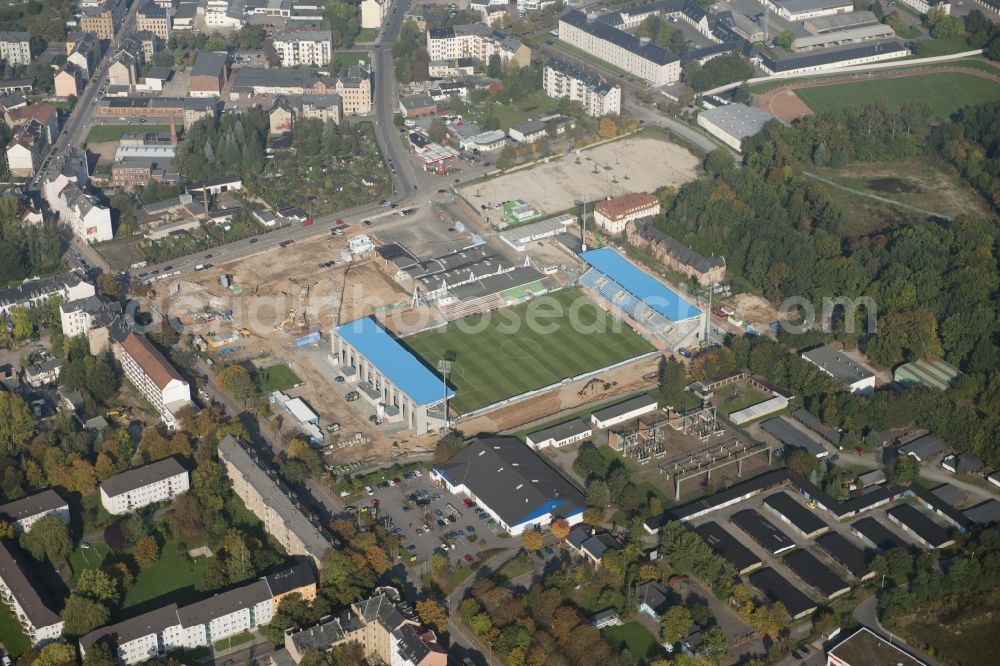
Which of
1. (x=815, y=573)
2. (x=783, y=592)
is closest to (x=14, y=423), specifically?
(x=783, y=592)

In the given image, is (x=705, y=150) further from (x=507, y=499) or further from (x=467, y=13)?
(x=507, y=499)

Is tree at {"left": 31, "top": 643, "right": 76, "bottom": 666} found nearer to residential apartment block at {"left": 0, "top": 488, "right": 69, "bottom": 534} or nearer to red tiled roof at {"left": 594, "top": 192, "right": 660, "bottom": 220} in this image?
residential apartment block at {"left": 0, "top": 488, "right": 69, "bottom": 534}

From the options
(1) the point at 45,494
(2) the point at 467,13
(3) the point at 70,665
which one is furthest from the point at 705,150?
(3) the point at 70,665

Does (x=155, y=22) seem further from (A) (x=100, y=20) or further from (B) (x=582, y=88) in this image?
(B) (x=582, y=88)

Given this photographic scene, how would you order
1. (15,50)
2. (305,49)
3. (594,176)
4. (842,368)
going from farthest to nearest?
(305,49)
(15,50)
(594,176)
(842,368)

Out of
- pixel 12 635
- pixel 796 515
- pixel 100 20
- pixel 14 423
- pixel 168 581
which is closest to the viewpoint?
pixel 12 635

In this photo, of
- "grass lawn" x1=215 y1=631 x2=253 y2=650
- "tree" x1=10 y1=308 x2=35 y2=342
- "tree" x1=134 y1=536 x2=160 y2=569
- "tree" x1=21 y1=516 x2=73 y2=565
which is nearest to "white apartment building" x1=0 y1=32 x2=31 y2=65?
"tree" x1=10 y1=308 x2=35 y2=342

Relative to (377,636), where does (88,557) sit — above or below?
below
